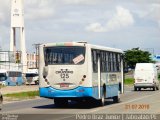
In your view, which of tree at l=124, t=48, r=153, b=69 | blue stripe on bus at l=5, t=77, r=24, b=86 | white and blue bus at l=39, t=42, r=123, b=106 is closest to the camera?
white and blue bus at l=39, t=42, r=123, b=106

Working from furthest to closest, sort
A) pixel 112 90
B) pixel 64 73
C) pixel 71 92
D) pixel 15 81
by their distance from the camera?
pixel 15 81 → pixel 112 90 → pixel 64 73 → pixel 71 92

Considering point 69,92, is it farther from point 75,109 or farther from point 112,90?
point 112,90

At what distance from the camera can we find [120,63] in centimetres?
3338

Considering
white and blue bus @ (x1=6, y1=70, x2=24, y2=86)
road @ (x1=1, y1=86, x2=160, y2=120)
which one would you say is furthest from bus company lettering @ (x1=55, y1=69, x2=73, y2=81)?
white and blue bus @ (x1=6, y1=70, x2=24, y2=86)

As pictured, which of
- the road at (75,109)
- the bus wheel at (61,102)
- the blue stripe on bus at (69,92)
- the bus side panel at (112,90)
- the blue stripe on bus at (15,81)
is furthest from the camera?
the blue stripe on bus at (15,81)

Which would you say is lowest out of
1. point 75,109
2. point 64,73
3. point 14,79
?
point 75,109

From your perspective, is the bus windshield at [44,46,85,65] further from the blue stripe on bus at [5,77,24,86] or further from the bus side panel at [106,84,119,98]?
the blue stripe on bus at [5,77,24,86]

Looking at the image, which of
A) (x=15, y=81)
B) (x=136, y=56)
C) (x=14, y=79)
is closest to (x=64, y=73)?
(x=15, y=81)

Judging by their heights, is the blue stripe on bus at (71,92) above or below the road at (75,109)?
above

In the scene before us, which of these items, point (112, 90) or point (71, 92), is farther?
point (112, 90)

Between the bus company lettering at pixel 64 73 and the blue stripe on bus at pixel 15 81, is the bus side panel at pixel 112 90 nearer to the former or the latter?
the bus company lettering at pixel 64 73

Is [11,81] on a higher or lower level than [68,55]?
lower

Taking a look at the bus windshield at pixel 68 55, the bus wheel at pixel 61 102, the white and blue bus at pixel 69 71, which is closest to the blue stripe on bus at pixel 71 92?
the white and blue bus at pixel 69 71

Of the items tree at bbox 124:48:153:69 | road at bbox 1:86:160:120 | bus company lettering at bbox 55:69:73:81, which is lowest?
road at bbox 1:86:160:120
